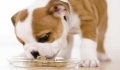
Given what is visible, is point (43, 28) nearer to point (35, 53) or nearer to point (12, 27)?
point (35, 53)

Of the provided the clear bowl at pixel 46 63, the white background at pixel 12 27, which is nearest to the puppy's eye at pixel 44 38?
the clear bowl at pixel 46 63

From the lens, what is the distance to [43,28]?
1.90 metres

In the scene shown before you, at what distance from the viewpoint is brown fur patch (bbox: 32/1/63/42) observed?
6.16 ft

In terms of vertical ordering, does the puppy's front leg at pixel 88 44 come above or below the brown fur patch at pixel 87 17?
below

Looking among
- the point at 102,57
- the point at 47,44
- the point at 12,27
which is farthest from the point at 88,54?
the point at 12,27

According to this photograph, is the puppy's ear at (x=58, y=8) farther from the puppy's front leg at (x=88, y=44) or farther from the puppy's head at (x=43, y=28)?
the puppy's front leg at (x=88, y=44)

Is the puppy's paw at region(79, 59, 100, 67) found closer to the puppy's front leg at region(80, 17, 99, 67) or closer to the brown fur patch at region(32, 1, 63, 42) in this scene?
the puppy's front leg at region(80, 17, 99, 67)

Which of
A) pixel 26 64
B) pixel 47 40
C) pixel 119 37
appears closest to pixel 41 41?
pixel 47 40

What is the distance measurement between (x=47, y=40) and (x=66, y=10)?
0.24m

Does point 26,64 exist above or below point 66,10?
below

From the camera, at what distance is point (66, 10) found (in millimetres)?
2023

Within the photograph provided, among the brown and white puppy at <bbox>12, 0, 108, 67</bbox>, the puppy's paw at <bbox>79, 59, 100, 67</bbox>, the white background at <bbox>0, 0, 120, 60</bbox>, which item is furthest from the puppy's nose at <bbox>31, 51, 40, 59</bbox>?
the white background at <bbox>0, 0, 120, 60</bbox>

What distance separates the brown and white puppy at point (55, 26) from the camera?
1885 millimetres

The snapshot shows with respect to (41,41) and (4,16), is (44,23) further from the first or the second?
(4,16)
